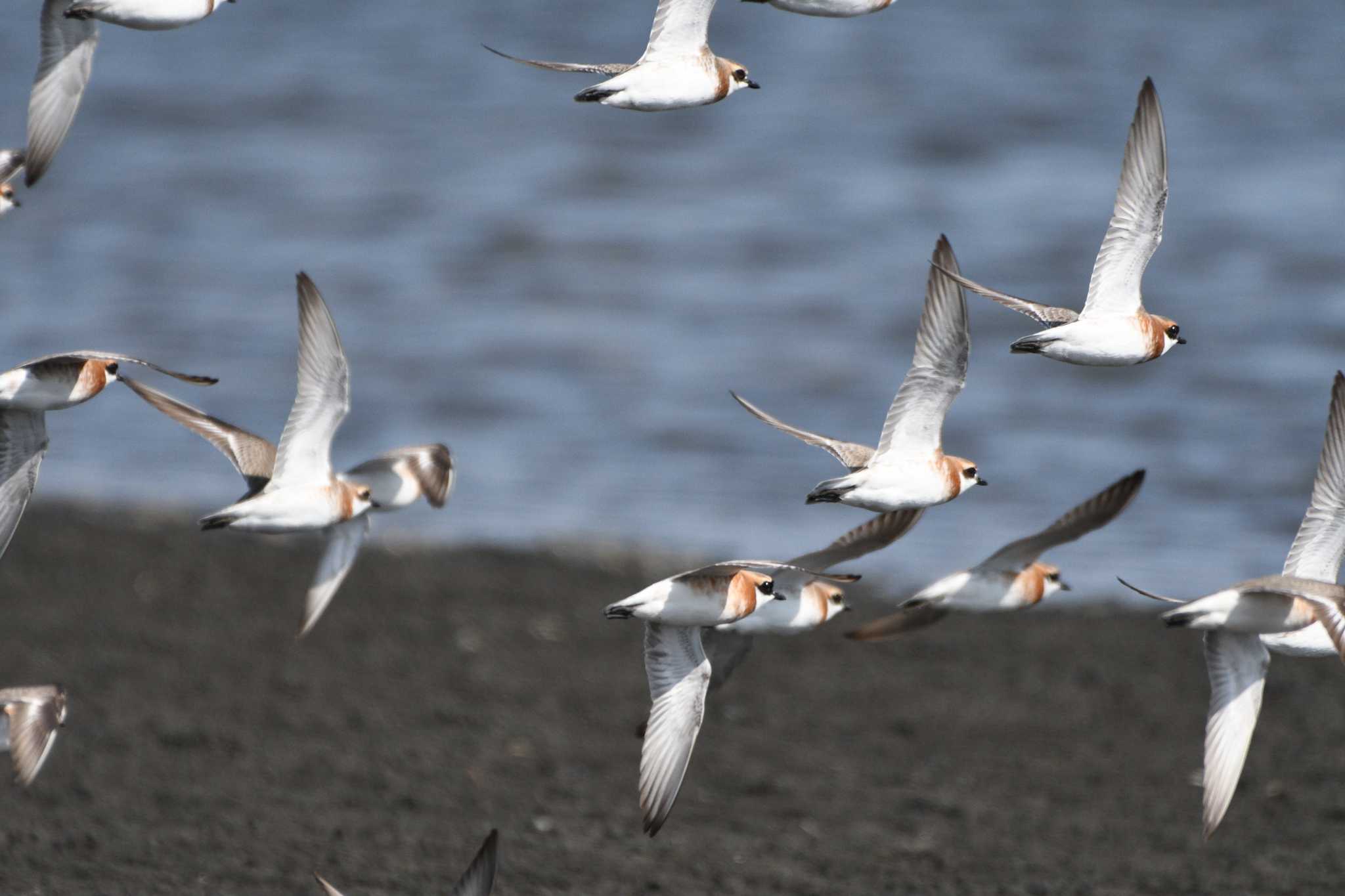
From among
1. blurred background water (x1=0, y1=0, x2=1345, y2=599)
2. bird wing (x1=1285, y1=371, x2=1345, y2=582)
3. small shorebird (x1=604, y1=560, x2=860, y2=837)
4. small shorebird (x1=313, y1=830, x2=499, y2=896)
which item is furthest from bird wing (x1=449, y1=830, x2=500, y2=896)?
blurred background water (x1=0, y1=0, x2=1345, y2=599)

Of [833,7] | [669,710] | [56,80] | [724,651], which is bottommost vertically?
[724,651]

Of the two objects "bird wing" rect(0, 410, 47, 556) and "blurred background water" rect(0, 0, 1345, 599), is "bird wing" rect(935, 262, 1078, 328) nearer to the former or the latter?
"bird wing" rect(0, 410, 47, 556)

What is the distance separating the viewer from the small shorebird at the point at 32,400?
654 centimetres

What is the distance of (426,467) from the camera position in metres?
8.05

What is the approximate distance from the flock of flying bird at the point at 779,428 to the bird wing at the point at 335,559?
0.44m

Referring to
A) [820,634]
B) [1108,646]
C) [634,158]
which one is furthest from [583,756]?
[634,158]

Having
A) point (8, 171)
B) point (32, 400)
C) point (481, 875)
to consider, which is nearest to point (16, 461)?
point (32, 400)

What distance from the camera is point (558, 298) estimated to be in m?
21.7

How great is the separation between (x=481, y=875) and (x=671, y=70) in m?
3.24

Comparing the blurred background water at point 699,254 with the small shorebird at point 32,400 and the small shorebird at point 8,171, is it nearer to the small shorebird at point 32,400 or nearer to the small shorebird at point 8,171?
the small shorebird at point 32,400

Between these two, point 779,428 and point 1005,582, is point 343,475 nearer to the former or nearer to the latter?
point 779,428

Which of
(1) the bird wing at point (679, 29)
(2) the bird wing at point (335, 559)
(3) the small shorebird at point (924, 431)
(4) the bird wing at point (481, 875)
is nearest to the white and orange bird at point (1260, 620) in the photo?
(3) the small shorebird at point (924, 431)

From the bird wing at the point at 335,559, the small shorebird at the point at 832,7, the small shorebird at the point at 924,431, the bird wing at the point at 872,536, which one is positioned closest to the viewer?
the small shorebird at the point at 832,7

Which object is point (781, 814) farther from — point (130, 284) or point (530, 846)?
point (130, 284)
